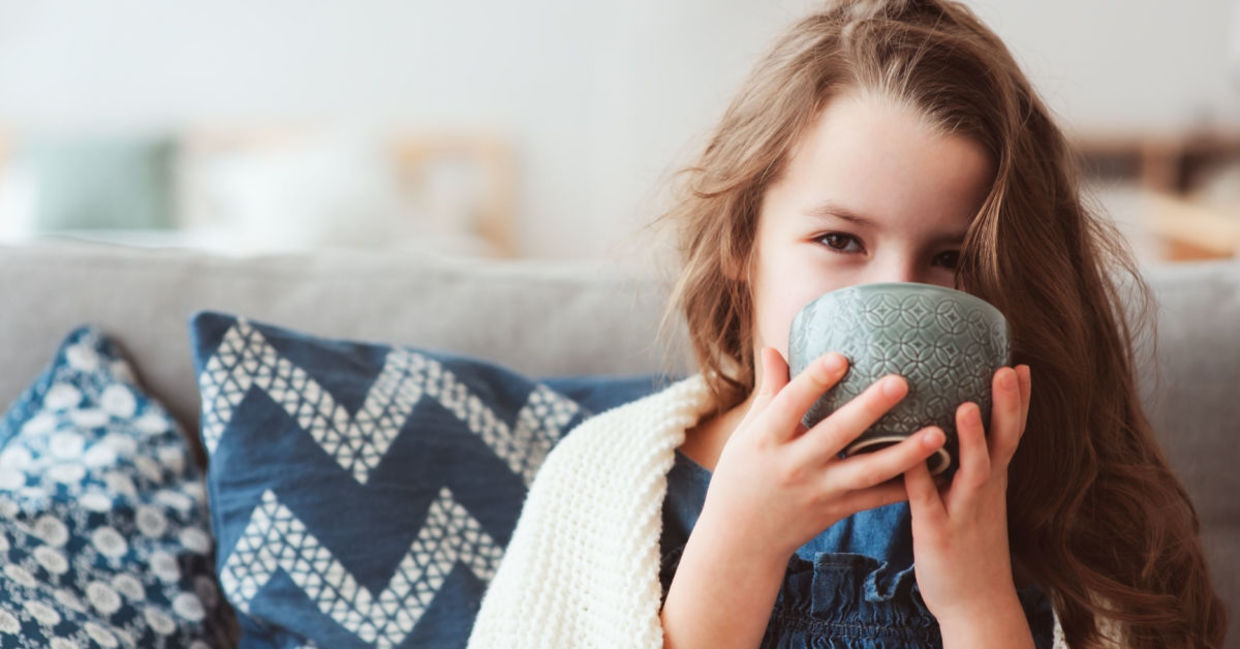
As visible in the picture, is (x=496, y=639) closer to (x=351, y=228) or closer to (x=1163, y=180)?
(x=351, y=228)

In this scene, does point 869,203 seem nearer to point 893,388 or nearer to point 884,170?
point 884,170

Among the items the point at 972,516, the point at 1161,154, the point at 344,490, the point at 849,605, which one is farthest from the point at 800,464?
the point at 1161,154

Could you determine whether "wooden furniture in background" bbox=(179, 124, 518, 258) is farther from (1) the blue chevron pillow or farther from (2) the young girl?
(2) the young girl

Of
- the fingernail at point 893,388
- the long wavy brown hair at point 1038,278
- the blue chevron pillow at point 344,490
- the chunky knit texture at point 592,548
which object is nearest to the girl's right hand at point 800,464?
the fingernail at point 893,388

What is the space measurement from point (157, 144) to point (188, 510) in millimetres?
3536

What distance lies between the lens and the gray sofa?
1185mm

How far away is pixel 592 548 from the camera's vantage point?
0.88 metres

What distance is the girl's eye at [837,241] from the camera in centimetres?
83

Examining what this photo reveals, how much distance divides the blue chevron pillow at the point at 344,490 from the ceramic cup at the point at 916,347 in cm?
47

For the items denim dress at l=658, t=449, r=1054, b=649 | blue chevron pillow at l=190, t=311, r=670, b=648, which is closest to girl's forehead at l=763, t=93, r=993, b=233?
denim dress at l=658, t=449, r=1054, b=649

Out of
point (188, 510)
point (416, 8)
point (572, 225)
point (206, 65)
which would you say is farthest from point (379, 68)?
point (188, 510)

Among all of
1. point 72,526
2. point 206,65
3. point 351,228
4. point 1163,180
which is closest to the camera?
point 72,526

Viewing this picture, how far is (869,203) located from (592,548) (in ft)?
1.17

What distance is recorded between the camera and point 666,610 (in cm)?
82
